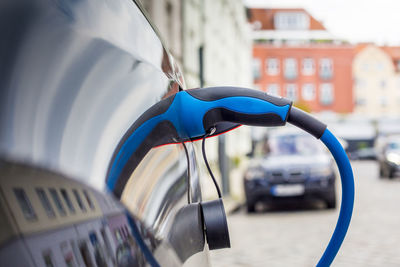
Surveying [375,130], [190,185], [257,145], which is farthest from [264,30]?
[190,185]

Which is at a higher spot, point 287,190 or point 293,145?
point 293,145

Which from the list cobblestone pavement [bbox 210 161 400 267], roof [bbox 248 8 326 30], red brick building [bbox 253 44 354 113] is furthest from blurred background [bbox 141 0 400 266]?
roof [bbox 248 8 326 30]

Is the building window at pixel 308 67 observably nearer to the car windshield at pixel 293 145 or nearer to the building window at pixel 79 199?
the car windshield at pixel 293 145

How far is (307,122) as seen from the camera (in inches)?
34.6

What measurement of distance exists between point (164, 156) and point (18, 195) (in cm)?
34

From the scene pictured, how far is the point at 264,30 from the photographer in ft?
230

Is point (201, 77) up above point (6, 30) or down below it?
below

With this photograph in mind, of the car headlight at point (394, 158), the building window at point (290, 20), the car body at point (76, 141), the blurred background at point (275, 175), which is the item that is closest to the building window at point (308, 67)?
the building window at point (290, 20)

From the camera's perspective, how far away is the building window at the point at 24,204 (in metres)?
0.56

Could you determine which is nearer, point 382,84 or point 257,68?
point 257,68

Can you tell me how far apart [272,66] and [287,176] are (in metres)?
56.3

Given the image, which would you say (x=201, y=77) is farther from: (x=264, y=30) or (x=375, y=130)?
(x=264, y=30)

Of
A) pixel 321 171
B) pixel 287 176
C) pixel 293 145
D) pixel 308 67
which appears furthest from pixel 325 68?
pixel 287 176

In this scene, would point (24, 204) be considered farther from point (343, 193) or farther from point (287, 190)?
point (287, 190)
